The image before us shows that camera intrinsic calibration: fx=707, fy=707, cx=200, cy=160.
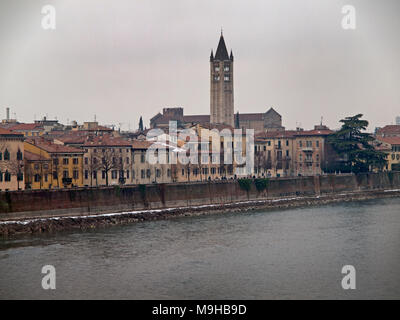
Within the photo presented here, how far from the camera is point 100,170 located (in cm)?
7019

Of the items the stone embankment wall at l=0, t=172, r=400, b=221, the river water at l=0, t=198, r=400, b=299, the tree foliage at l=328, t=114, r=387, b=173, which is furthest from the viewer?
the tree foliage at l=328, t=114, r=387, b=173

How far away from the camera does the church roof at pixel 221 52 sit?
139 meters

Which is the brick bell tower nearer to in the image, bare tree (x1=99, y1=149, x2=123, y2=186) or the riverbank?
the riverbank

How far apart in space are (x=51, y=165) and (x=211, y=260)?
27.2 metres

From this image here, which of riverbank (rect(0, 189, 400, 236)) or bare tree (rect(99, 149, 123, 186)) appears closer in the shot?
riverbank (rect(0, 189, 400, 236))

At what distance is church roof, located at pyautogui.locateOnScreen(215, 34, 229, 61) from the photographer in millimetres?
138750

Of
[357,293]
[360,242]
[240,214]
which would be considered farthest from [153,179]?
[357,293]

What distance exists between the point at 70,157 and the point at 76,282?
1302 inches

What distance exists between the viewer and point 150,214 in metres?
58.2

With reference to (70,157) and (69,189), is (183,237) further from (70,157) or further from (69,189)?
(70,157)

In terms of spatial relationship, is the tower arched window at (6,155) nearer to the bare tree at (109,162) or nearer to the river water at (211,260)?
the bare tree at (109,162)

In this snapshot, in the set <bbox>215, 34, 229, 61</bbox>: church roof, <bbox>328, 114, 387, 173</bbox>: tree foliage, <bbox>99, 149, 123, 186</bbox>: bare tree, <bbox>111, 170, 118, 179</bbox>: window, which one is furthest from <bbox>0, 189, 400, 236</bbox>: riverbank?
<bbox>215, 34, 229, 61</bbox>: church roof

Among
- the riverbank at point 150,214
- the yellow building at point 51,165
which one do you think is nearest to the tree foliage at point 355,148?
the riverbank at point 150,214

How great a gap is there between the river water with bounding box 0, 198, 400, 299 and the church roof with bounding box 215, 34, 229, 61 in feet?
281
